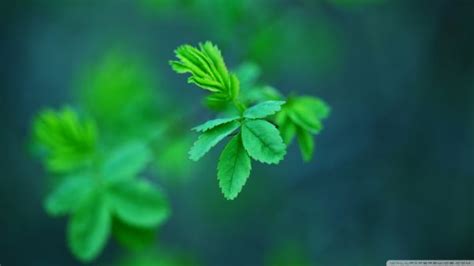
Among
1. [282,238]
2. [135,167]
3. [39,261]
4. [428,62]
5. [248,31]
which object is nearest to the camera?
[135,167]

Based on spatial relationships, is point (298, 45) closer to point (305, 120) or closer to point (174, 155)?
point (174, 155)

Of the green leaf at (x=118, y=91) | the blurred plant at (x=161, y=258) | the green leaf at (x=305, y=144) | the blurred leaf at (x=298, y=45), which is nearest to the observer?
the green leaf at (x=305, y=144)

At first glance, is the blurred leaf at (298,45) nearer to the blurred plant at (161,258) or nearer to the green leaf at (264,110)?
the green leaf at (264,110)

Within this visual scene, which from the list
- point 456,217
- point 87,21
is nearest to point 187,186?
point 87,21

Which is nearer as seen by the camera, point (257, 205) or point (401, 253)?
point (401, 253)

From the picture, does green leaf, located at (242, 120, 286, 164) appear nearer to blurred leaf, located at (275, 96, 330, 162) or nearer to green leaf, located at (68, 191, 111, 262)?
blurred leaf, located at (275, 96, 330, 162)

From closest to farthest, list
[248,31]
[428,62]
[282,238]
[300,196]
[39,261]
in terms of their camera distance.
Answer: [248,31]
[428,62]
[282,238]
[300,196]
[39,261]

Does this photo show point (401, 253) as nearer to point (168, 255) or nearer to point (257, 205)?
point (257, 205)

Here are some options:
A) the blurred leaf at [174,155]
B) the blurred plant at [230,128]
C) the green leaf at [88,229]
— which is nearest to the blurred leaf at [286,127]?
the blurred plant at [230,128]
